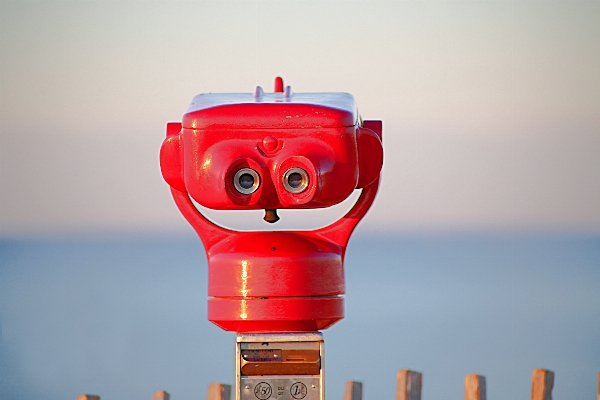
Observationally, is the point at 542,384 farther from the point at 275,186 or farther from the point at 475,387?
the point at 275,186

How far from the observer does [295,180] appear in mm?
2924

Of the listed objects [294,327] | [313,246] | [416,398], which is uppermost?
[313,246]

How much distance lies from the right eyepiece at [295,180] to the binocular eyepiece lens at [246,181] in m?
0.07

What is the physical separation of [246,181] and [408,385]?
193 centimetres

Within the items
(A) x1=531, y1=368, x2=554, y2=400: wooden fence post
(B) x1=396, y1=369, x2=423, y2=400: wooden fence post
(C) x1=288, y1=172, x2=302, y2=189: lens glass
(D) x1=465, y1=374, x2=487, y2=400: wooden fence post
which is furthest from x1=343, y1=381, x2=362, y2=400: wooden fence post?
(C) x1=288, y1=172, x2=302, y2=189: lens glass

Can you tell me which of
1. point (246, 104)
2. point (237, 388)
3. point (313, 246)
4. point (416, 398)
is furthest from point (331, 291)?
point (416, 398)

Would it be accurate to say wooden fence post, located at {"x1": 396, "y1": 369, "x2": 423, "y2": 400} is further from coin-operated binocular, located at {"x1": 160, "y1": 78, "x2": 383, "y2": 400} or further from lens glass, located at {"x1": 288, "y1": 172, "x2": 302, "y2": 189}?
lens glass, located at {"x1": 288, "y1": 172, "x2": 302, "y2": 189}

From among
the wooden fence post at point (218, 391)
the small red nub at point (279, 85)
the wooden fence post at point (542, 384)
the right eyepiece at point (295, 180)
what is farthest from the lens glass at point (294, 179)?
the wooden fence post at point (542, 384)

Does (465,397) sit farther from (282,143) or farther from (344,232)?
(282,143)

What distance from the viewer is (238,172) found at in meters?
2.93

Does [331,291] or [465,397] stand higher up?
[331,291]

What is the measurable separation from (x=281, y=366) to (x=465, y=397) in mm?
1828

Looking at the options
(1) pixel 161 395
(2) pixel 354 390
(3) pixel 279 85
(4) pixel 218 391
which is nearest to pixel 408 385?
(2) pixel 354 390

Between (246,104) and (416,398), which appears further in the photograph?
(416,398)
